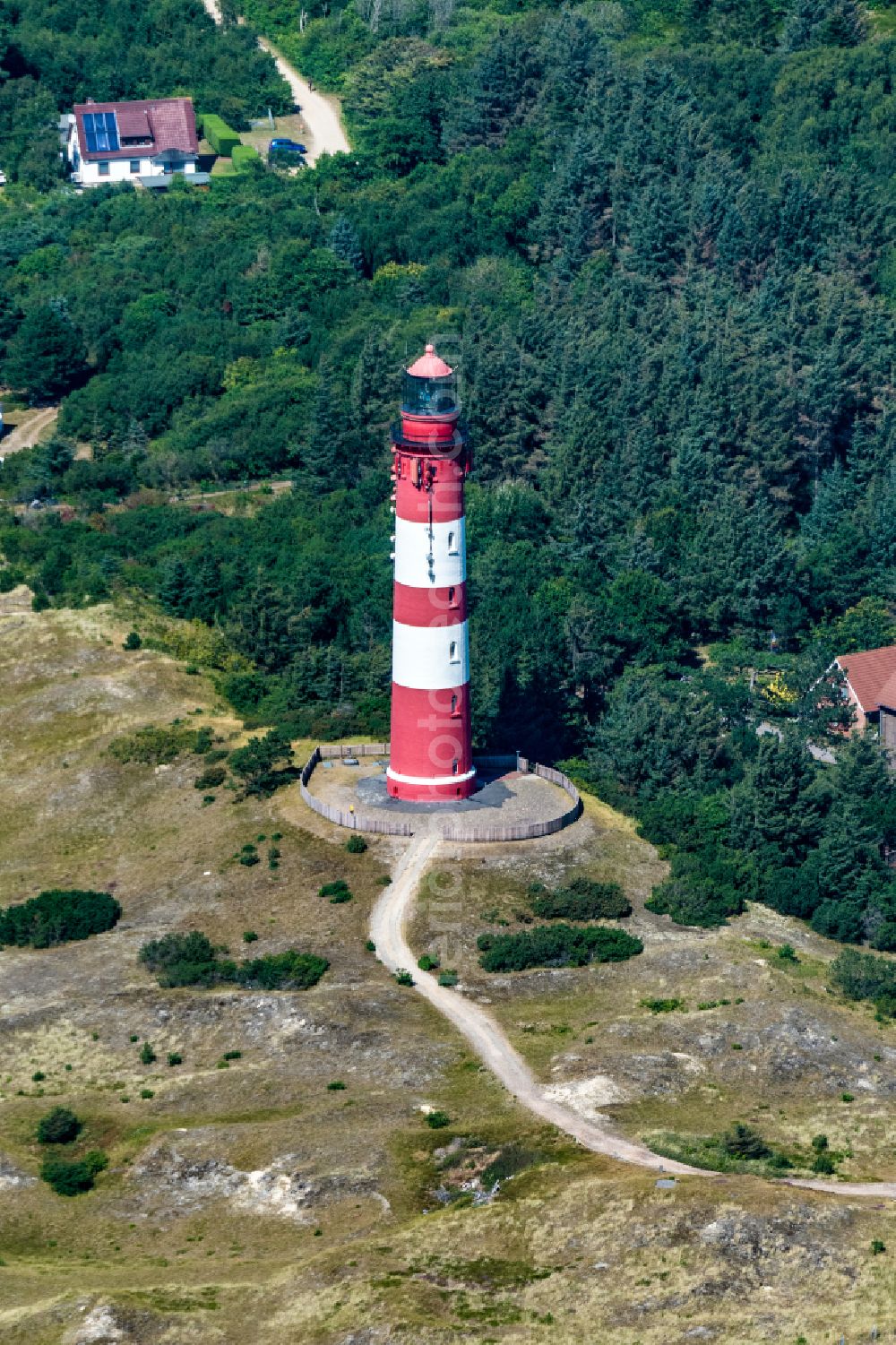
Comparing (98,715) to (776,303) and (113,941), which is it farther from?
(776,303)

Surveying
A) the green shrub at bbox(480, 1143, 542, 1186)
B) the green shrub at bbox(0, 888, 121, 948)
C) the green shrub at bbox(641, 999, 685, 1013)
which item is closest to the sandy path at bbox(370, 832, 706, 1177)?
the green shrub at bbox(480, 1143, 542, 1186)

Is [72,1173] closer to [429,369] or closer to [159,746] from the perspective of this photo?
[429,369]

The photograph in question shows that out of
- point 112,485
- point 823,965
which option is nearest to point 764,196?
point 112,485

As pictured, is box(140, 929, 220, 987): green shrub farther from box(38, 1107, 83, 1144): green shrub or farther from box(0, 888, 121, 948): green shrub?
box(38, 1107, 83, 1144): green shrub

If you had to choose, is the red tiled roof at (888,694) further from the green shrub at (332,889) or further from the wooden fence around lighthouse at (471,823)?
the green shrub at (332,889)

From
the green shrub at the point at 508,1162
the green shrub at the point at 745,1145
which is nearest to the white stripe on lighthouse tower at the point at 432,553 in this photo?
the green shrub at the point at 508,1162

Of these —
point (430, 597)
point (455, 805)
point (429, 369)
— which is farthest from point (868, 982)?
point (429, 369)
